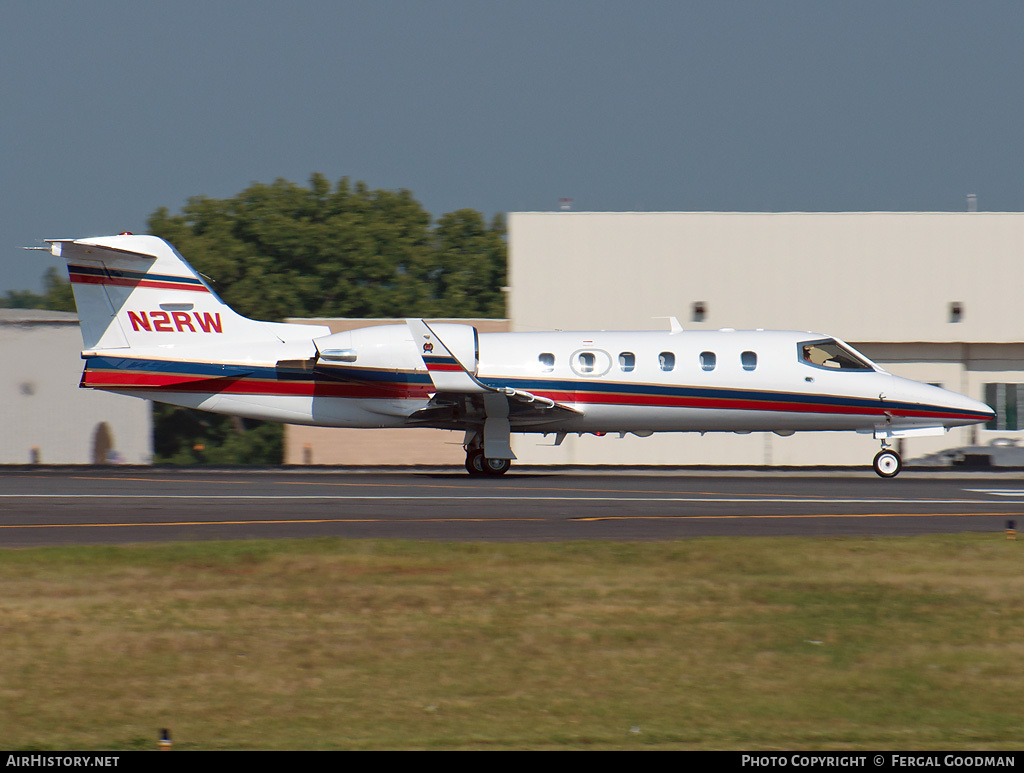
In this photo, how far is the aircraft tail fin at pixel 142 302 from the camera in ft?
74.6

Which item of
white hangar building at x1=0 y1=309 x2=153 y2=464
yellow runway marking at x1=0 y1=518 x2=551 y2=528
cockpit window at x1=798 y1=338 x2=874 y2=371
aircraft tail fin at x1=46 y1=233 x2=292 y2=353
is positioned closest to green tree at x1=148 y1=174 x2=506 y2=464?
white hangar building at x1=0 y1=309 x2=153 y2=464

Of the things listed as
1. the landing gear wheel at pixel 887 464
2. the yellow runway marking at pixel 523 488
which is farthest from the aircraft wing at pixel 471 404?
the landing gear wheel at pixel 887 464

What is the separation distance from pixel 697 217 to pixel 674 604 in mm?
22570

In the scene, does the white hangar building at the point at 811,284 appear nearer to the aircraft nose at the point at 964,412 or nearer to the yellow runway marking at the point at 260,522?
the aircraft nose at the point at 964,412

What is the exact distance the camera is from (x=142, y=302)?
902 inches

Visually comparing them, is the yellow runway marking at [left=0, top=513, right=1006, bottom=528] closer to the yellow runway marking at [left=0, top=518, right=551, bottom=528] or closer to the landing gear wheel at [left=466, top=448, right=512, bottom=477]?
the yellow runway marking at [left=0, top=518, right=551, bottom=528]

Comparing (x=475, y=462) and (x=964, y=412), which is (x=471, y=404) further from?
(x=964, y=412)

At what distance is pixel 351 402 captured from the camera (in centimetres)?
2305

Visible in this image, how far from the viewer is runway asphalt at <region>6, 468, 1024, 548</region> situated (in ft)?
46.5

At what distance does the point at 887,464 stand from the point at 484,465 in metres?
Result: 8.31

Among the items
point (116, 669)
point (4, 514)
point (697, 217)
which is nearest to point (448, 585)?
point (116, 669)

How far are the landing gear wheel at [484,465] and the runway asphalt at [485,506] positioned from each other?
35cm

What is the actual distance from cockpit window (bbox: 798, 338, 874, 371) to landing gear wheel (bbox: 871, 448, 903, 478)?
1865 mm

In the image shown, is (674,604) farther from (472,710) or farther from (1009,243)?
(1009,243)
